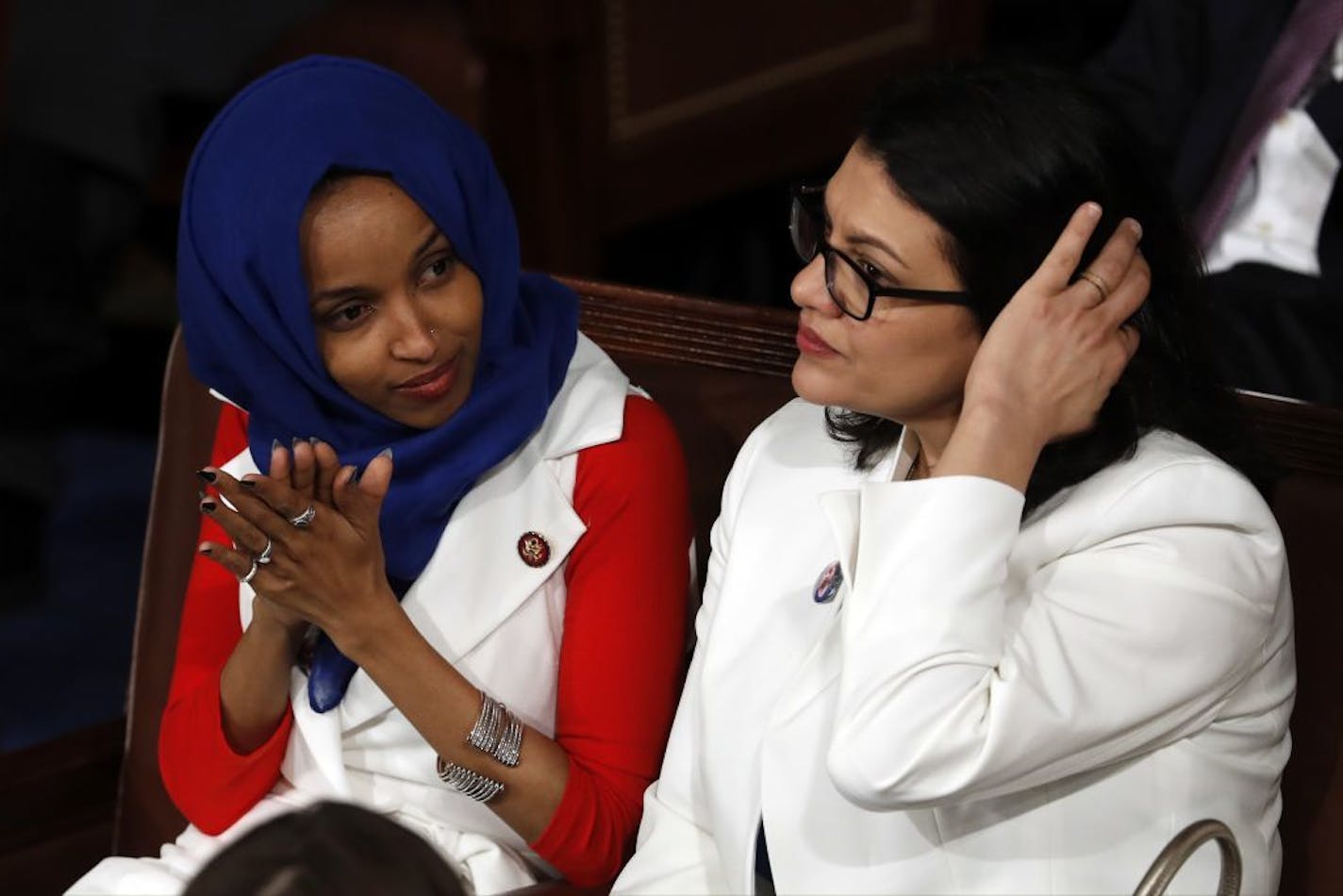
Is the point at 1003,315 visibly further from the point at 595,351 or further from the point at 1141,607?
the point at 595,351

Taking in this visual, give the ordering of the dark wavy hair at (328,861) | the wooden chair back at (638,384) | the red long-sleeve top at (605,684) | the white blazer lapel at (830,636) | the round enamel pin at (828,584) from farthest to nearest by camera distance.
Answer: the wooden chair back at (638,384) < the red long-sleeve top at (605,684) < the round enamel pin at (828,584) < the white blazer lapel at (830,636) < the dark wavy hair at (328,861)

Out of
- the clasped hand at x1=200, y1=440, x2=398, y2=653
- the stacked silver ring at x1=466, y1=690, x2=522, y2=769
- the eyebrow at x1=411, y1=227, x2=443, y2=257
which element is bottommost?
the stacked silver ring at x1=466, y1=690, x2=522, y2=769

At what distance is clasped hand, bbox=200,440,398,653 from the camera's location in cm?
191

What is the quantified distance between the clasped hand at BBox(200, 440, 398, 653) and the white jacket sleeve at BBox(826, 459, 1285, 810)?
18.5 inches

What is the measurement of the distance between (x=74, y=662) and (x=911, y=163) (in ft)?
8.37

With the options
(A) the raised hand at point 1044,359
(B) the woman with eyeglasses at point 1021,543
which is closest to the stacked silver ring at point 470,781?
(B) the woman with eyeglasses at point 1021,543

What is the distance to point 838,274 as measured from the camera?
1.86 metres

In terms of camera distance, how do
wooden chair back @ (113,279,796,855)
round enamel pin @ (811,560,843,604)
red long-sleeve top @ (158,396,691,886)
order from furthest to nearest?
1. wooden chair back @ (113,279,796,855)
2. red long-sleeve top @ (158,396,691,886)
3. round enamel pin @ (811,560,843,604)

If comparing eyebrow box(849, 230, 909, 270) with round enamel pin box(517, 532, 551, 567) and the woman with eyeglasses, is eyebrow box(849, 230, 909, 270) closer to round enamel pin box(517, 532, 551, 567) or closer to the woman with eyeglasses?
the woman with eyeglasses

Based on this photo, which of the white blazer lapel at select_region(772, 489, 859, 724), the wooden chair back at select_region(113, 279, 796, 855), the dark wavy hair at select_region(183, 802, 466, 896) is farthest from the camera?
the wooden chair back at select_region(113, 279, 796, 855)

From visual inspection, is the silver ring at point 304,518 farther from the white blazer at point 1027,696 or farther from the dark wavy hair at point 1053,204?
the dark wavy hair at point 1053,204

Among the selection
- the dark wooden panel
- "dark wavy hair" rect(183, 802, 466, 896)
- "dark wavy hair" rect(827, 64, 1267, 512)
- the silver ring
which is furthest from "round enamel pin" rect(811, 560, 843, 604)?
the dark wooden panel

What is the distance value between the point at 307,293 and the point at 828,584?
1.84 feet

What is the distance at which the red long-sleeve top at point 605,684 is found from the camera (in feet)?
6.98
